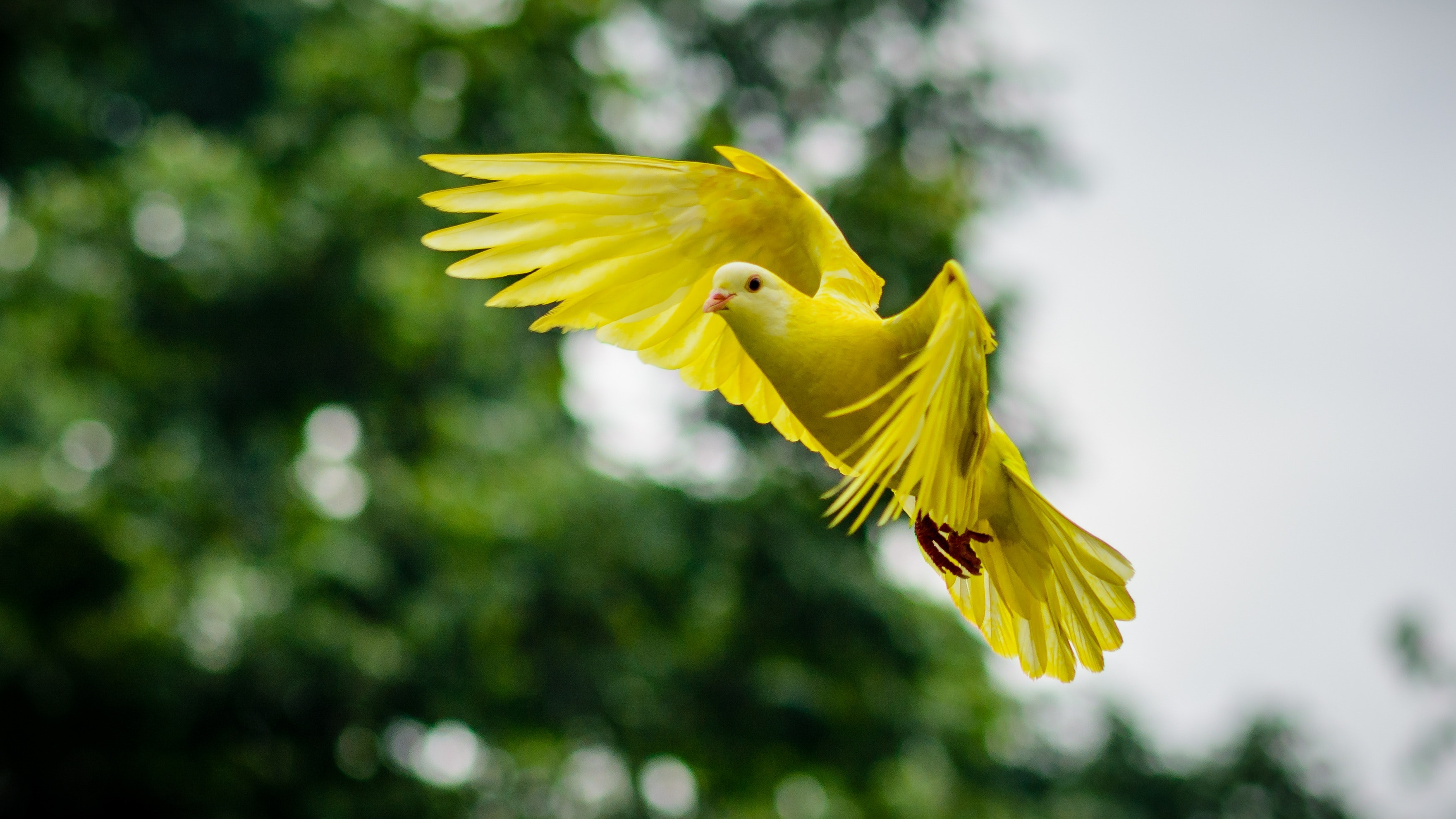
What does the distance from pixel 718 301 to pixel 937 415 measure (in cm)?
31

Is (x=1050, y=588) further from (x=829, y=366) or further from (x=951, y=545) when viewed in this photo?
(x=829, y=366)

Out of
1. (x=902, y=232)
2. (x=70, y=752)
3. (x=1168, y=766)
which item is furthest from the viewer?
(x=1168, y=766)

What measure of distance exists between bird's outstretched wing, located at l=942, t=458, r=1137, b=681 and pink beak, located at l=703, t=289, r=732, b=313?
0.37m

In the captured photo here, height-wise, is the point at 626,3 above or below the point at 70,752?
above

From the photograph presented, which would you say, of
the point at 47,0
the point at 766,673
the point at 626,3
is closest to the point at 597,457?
the point at 766,673

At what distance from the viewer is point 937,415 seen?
117cm

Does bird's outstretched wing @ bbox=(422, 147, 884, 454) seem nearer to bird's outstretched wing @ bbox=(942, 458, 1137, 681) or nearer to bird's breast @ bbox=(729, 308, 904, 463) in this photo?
bird's breast @ bbox=(729, 308, 904, 463)

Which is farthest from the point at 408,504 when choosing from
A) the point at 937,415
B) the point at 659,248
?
the point at 937,415

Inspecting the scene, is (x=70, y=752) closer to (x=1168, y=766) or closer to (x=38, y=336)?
(x=38, y=336)

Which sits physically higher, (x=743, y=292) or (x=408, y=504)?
(x=408, y=504)

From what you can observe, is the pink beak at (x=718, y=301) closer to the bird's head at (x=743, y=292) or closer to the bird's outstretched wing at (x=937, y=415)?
the bird's head at (x=743, y=292)

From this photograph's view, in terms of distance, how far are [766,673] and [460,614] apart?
2.21 metres

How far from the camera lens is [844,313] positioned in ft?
4.48

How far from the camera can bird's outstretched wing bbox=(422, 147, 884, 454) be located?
1.52 metres
